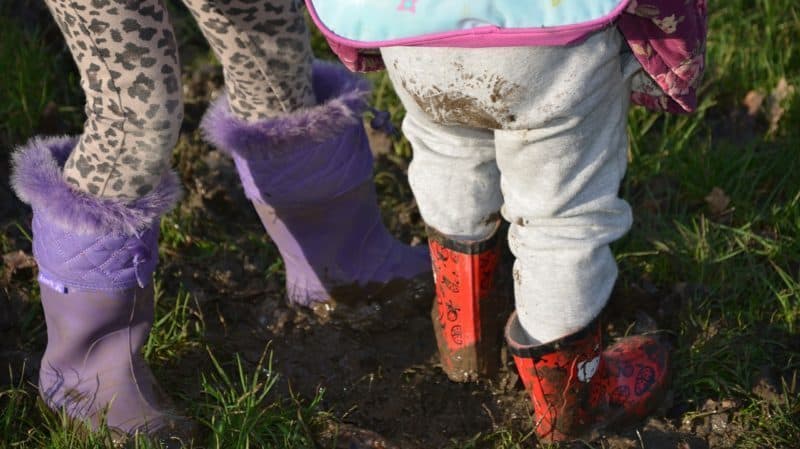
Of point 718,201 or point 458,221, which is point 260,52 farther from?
point 718,201

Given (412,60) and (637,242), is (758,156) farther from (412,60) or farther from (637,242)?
(412,60)

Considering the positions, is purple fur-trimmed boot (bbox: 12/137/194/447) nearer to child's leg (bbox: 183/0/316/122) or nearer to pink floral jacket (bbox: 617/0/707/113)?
child's leg (bbox: 183/0/316/122)

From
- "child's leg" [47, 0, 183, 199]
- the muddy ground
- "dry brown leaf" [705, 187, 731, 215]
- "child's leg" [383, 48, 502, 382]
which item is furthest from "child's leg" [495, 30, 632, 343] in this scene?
"dry brown leaf" [705, 187, 731, 215]

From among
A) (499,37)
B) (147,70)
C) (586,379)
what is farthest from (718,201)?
(147,70)

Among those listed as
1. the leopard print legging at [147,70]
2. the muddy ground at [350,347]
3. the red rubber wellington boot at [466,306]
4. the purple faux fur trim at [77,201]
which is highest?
the leopard print legging at [147,70]

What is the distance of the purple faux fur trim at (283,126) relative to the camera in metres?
2.41

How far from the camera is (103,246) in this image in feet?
7.13

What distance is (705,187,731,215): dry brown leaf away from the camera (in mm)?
2952

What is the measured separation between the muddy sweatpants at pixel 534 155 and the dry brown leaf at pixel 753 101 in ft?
4.42

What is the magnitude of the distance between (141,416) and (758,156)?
1.83 metres

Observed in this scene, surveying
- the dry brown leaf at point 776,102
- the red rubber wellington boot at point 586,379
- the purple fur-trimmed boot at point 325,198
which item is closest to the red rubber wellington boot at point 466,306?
the red rubber wellington boot at point 586,379

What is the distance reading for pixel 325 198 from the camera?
255cm

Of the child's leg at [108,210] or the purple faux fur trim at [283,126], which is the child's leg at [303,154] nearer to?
the purple faux fur trim at [283,126]

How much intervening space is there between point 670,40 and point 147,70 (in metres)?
0.94
